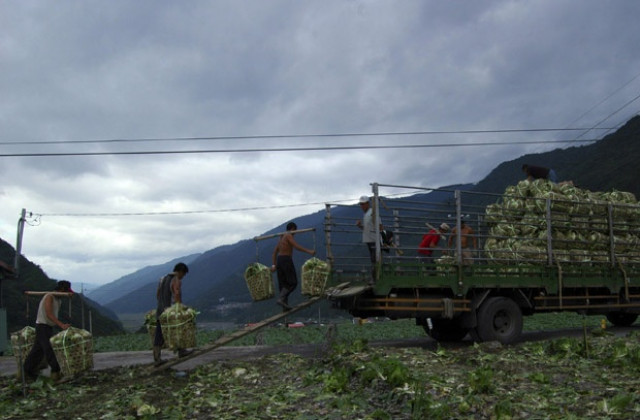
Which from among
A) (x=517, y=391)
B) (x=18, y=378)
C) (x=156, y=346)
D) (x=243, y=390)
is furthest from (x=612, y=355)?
(x=18, y=378)

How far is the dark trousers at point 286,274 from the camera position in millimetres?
11383

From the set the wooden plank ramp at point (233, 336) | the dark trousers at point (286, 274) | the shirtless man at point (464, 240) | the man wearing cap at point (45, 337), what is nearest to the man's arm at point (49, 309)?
the man wearing cap at point (45, 337)

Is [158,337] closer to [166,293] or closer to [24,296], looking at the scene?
[166,293]

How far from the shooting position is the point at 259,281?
36.6 ft

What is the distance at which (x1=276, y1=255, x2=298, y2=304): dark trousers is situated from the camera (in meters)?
11.4

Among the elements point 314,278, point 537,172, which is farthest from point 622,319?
point 314,278

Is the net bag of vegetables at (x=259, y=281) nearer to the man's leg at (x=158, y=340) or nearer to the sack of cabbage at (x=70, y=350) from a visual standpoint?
the man's leg at (x=158, y=340)

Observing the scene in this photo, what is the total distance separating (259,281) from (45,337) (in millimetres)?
3879

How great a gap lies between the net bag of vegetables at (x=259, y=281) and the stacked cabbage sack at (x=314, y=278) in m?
0.71

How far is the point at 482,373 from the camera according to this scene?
280 inches

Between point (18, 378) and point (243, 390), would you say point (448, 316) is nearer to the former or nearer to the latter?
point (243, 390)

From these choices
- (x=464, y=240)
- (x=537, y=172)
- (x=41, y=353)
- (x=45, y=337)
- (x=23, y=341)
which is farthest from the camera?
(x=537, y=172)

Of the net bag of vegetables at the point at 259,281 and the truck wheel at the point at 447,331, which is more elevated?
the net bag of vegetables at the point at 259,281

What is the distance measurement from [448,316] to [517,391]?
3.93m
